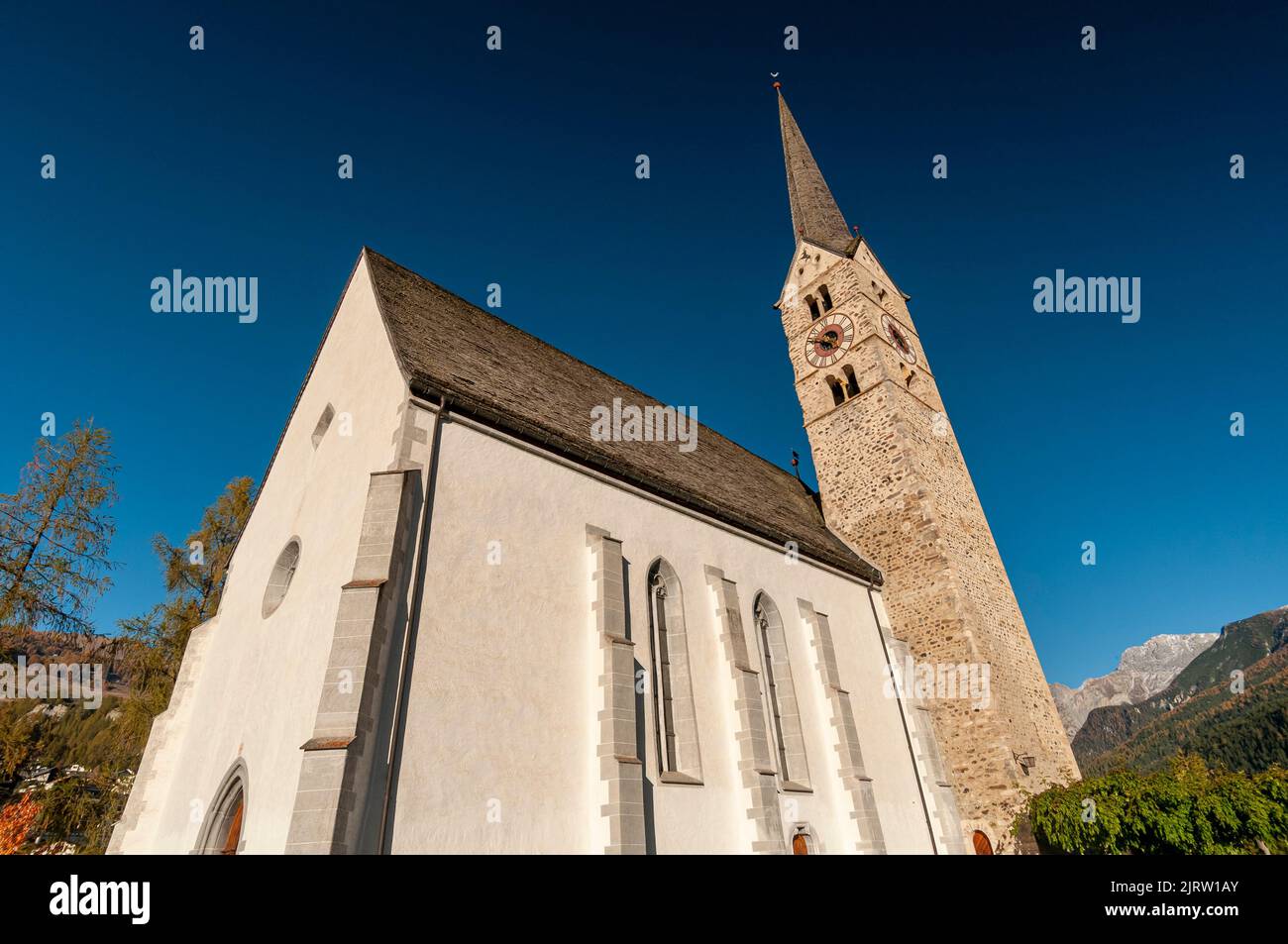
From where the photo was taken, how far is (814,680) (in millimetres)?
14328

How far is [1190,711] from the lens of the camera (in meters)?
110

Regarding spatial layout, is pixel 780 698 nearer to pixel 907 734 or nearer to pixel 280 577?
pixel 907 734

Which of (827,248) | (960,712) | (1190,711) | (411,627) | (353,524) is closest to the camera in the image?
(411,627)

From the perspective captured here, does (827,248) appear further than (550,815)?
Yes

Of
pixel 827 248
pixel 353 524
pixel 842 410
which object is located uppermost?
pixel 827 248

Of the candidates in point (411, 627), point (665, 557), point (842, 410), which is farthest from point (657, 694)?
point (842, 410)

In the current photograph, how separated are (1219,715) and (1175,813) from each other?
114757 mm

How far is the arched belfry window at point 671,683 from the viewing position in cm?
1049

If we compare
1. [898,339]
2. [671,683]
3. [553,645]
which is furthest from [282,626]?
[898,339]

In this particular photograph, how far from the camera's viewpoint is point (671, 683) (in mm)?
11328
